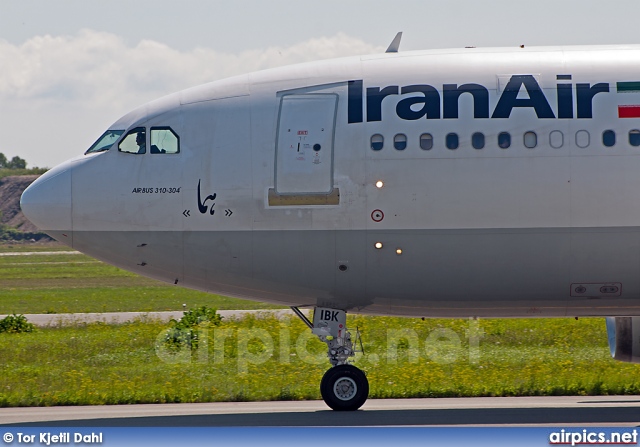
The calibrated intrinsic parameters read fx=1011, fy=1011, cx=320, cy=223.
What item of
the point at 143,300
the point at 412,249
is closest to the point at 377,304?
the point at 412,249

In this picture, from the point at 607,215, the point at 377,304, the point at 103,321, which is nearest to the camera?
the point at 607,215

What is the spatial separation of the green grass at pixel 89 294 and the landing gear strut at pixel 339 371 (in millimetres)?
25955

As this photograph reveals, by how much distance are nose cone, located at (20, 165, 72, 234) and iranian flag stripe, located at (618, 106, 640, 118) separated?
875 cm

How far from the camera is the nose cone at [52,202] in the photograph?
16156 mm

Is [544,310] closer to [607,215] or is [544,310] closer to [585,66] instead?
[607,215]

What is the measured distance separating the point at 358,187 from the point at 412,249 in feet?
4.22

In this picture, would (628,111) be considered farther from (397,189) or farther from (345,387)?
(345,387)

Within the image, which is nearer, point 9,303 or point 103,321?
point 103,321

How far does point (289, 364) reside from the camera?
883 inches

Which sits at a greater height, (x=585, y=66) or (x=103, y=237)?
(x=585, y=66)

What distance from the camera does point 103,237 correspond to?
53.1ft

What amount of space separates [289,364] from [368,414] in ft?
20.4

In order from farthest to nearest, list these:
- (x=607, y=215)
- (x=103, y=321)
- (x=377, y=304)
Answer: (x=103, y=321)
(x=377, y=304)
(x=607, y=215)

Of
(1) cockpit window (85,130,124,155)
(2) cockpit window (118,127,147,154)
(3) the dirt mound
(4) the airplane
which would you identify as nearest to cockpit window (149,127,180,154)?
(4) the airplane
